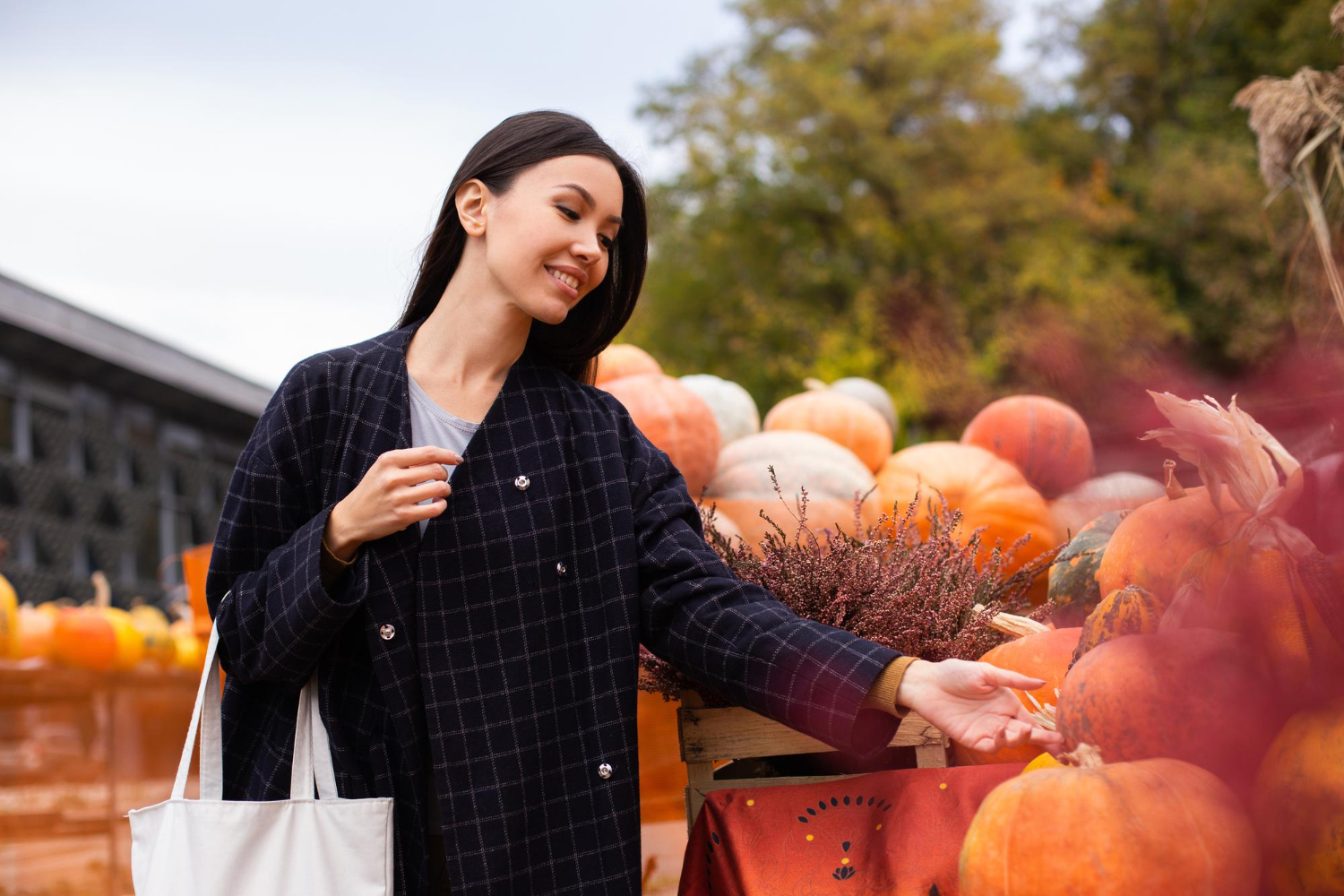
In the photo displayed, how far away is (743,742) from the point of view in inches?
71.3

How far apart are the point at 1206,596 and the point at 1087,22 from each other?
945 inches

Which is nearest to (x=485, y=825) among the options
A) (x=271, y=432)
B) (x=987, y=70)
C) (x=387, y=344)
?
(x=271, y=432)

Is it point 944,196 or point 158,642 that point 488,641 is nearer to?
point 158,642

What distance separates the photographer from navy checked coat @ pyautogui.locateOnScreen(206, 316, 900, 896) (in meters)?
1.56

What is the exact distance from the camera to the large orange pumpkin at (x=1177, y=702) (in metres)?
1.02

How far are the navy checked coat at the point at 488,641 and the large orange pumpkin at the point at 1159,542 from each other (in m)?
0.42

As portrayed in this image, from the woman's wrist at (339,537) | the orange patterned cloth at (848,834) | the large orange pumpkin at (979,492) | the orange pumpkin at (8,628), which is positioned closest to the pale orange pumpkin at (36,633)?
the orange pumpkin at (8,628)

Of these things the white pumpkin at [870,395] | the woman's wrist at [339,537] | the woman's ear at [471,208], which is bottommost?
the woman's wrist at [339,537]

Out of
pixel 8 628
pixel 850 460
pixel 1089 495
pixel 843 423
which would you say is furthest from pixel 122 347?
pixel 1089 495

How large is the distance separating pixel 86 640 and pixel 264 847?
4.05 meters

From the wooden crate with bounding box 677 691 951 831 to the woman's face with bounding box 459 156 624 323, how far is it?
2.31 ft

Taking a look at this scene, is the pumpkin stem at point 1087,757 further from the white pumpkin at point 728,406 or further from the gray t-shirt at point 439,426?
the white pumpkin at point 728,406

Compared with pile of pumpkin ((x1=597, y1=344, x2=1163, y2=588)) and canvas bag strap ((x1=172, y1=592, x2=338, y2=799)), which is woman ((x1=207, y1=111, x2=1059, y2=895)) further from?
pile of pumpkin ((x1=597, y1=344, x2=1163, y2=588))

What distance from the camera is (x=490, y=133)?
1823 mm
